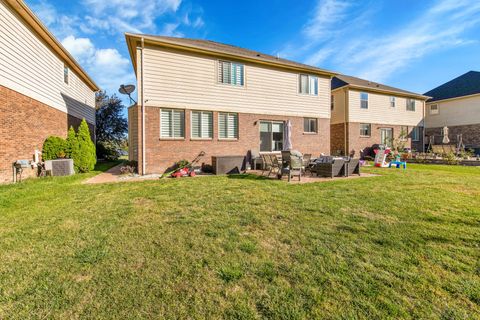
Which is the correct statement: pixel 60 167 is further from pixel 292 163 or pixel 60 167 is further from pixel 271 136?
pixel 271 136

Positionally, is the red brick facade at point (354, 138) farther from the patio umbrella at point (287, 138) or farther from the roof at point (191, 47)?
the patio umbrella at point (287, 138)

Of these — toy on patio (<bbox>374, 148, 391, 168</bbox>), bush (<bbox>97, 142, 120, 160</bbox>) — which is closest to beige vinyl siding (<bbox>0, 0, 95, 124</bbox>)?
bush (<bbox>97, 142, 120, 160</bbox>)

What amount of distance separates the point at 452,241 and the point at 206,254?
358 cm

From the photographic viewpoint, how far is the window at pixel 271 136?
43.3 ft

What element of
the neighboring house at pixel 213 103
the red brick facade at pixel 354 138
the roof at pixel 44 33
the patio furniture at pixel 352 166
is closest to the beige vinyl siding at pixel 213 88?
the neighboring house at pixel 213 103

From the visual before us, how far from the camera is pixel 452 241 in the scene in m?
3.35

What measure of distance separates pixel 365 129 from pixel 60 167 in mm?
20678

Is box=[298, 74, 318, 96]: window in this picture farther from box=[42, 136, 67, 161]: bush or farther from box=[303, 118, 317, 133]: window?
box=[42, 136, 67, 161]: bush

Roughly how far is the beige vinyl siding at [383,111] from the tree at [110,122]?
70.9ft

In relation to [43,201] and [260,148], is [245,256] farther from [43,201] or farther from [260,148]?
[260,148]

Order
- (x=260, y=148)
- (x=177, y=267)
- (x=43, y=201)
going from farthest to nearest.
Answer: (x=260, y=148)
(x=43, y=201)
(x=177, y=267)

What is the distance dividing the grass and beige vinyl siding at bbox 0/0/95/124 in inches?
209

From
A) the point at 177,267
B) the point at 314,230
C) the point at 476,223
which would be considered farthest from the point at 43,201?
the point at 476,223

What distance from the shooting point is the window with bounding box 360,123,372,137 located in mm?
19000
